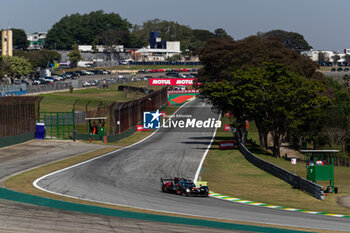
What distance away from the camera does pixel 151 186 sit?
32250 millimetres

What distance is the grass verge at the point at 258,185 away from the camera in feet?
94.6

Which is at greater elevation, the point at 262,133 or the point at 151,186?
the point at 262,133

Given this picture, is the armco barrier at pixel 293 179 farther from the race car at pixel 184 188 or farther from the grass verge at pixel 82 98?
the grass verge at pixel 82 98

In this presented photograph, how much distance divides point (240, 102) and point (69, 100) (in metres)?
46.3

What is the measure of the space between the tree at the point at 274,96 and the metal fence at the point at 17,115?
18.5 m

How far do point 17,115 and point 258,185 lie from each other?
26807 millimetres

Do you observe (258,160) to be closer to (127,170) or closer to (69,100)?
(127,170)

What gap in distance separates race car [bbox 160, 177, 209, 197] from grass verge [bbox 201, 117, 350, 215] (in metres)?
2.04

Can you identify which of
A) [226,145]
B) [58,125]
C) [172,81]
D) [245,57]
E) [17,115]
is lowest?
[226,145]

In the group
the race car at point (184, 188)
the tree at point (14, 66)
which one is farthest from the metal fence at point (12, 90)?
the race car at point (184, 188)

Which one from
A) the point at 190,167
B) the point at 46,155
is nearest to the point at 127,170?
the point at 190,167

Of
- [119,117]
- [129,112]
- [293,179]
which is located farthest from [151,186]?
[129,112]

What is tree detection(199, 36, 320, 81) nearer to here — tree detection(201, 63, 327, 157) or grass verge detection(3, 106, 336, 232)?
tree detection(201, 63, 327, 157)

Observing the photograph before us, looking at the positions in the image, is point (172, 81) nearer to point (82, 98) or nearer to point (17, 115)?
point (82, 98)
